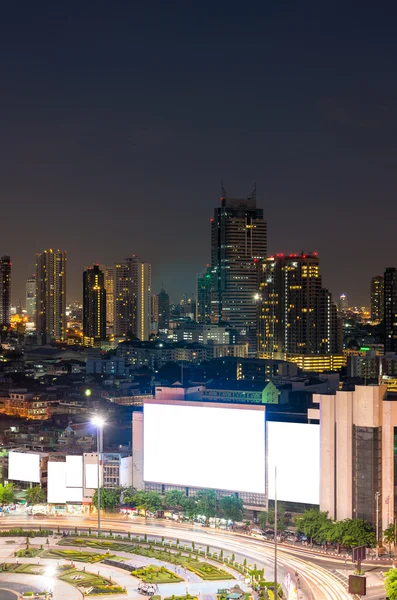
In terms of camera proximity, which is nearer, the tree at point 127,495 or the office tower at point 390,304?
the tree at point 127,495

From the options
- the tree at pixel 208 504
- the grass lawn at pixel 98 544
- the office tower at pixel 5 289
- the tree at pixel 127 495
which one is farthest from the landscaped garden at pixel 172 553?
the office tower at pixel 5 289

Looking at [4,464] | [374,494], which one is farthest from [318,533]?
[4,464]

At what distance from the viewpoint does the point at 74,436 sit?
175 feet

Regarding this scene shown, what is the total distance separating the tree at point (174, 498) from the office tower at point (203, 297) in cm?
11735

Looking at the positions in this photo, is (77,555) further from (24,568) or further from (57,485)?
(57,485)

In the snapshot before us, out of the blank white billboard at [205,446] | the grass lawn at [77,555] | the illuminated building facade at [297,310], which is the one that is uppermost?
the illuminated building facade at [297,310]

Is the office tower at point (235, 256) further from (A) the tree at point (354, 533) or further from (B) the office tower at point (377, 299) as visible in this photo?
(A) the tree at point (354, 533)

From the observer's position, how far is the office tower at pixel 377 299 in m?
159

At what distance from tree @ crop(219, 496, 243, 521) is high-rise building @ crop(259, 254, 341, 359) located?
232 ft

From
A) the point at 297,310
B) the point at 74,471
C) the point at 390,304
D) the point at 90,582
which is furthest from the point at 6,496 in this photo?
the point at 390,304

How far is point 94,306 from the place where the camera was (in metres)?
171

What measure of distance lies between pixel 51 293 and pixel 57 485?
143 metres

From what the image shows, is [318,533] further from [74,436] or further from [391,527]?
[74,436]

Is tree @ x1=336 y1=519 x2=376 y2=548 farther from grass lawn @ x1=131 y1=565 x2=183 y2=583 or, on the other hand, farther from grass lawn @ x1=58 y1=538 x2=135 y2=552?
grass lawn @ x1=58 y1=538 x2=135 y2=552
